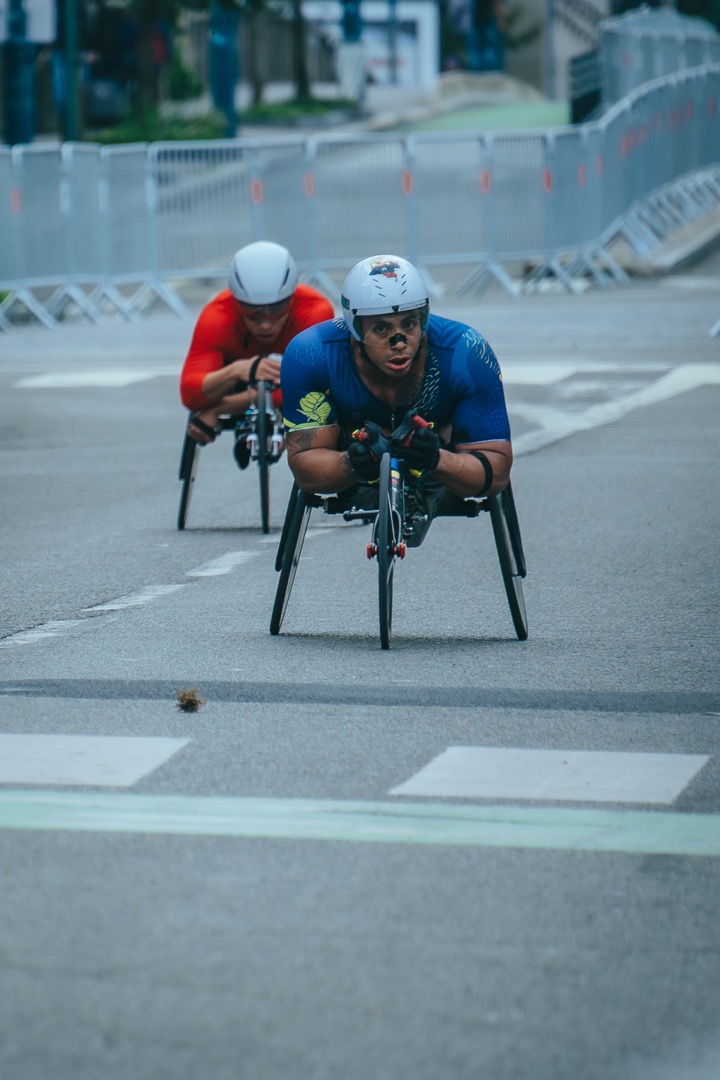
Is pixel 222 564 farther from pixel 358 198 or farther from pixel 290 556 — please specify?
pixel 358 198

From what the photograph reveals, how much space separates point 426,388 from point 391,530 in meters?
0.60

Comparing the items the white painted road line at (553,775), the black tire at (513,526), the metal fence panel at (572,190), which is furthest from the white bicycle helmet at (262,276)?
the metal fence panel at (572,190)

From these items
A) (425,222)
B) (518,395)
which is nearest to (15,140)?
(425,222)

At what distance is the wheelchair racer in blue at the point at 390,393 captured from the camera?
7992 millimetres

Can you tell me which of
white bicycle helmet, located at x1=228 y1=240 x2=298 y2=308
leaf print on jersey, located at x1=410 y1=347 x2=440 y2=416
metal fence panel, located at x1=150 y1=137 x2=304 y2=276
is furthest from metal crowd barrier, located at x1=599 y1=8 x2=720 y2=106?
leaf print on jersey, located at x1=410 y1=347 x2=440 y2=416

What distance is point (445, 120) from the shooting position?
5381 cm

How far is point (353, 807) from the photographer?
5875 millimetres

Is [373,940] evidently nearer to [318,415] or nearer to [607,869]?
[607,869]

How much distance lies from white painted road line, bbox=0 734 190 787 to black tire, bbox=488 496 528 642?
6.62 ft

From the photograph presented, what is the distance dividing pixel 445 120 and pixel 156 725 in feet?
158

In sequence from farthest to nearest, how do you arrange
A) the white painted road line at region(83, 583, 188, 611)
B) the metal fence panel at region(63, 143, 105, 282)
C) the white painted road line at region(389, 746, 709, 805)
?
the metal fence panel at region(63, 143, 105, 282), the white painted road line at region(83, 583, 188, 611), the white painted road line at region(389, 746, 709, 805)

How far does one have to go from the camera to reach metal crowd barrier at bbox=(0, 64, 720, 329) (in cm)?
2503

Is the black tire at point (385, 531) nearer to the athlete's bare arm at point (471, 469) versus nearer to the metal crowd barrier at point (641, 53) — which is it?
the athlete's bare arm at point (471, 469)

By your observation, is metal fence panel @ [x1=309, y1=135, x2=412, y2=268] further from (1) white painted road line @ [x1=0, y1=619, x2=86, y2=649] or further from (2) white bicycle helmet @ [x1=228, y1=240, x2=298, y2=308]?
(1) white painted road line @ [x1=0, y1=619, x2=86, y2=649]
